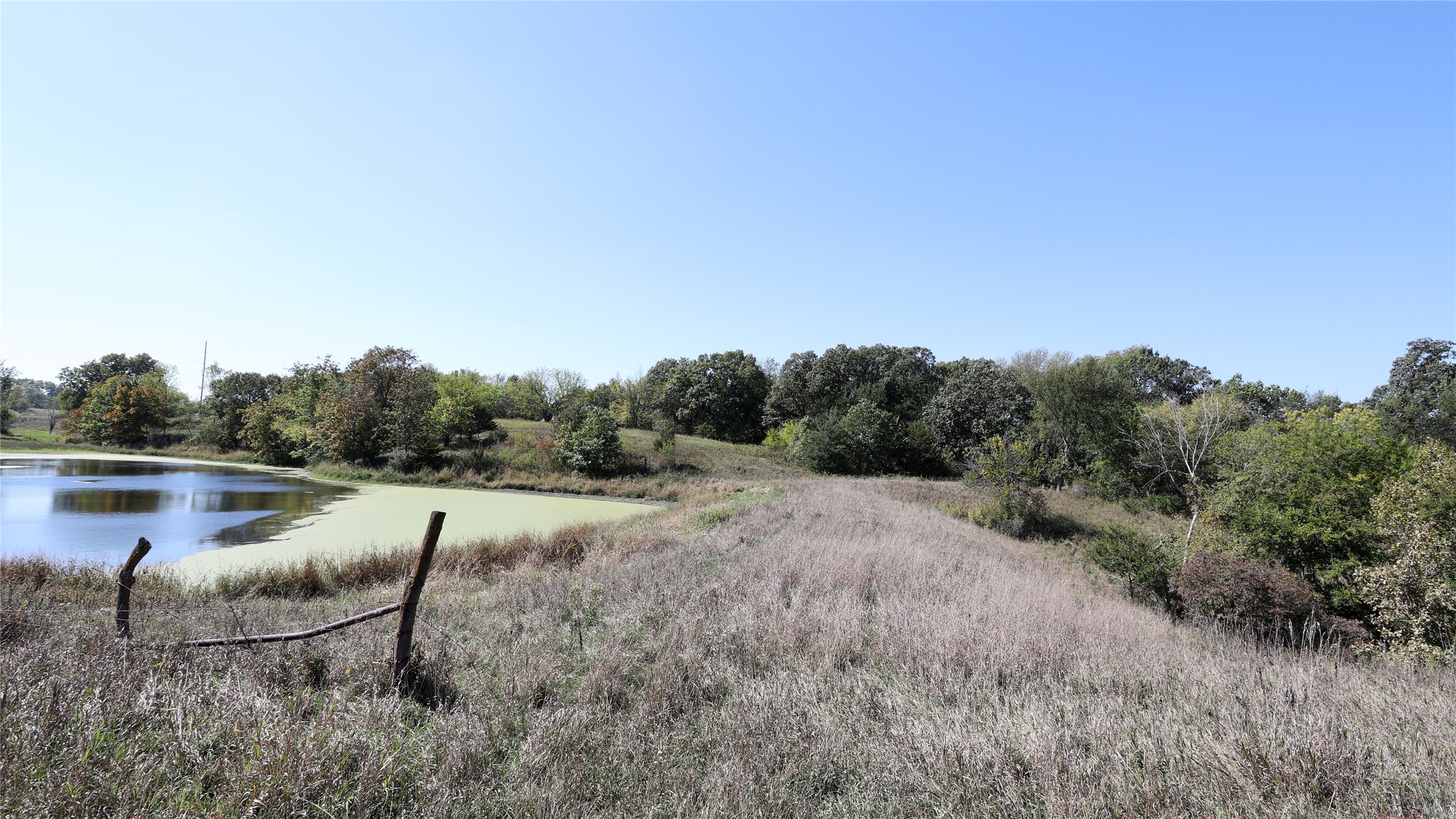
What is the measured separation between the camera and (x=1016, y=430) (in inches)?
1421

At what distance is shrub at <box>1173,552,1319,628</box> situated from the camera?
920cm

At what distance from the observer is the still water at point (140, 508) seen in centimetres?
1326

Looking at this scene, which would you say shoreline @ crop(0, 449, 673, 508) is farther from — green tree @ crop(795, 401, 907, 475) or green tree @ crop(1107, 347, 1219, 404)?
green tree @ crop(1107, 347, 1219, 404)

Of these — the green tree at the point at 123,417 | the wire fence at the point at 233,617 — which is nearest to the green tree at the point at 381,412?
the green tree at the point at 123,417

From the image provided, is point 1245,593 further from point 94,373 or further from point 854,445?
point 94,373

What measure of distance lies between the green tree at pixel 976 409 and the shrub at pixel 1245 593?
27123mm

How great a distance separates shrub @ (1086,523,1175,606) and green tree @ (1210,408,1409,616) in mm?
3688

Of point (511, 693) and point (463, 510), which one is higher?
point (511, 693)

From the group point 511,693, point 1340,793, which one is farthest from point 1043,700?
point 511,693

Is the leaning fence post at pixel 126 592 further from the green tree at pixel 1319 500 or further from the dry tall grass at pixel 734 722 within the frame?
the green tree at pixel 1319 500

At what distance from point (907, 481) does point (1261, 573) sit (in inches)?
723

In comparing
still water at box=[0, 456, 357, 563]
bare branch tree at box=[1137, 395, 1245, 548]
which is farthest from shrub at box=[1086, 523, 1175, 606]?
still water at box=[0, 456, 357, 563]

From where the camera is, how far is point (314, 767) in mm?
2641

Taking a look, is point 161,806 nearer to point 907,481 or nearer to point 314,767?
point 314,767
